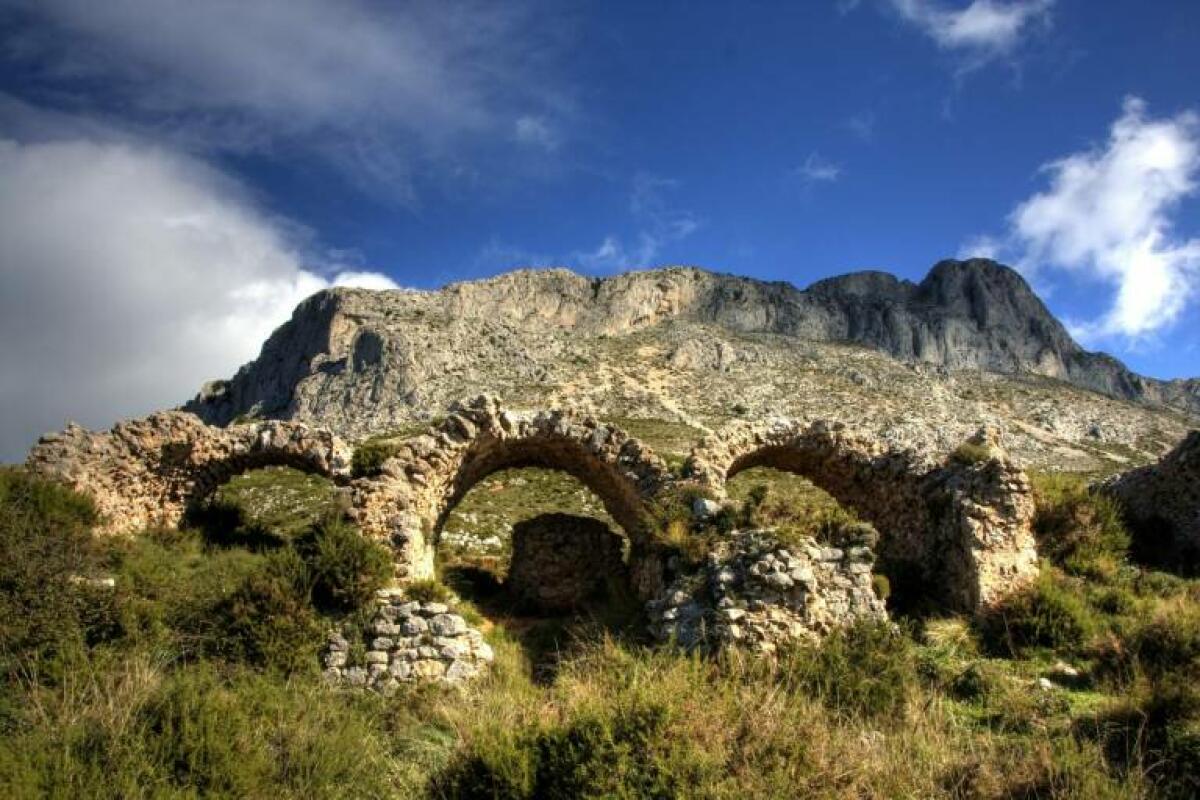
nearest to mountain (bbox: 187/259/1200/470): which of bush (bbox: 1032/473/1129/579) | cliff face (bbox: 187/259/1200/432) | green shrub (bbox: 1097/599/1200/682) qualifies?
cliff face (bbox: 187/259/1200/432)

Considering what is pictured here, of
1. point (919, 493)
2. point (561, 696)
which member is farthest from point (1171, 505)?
point (561, 696)

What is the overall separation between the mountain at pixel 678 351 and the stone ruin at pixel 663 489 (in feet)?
125

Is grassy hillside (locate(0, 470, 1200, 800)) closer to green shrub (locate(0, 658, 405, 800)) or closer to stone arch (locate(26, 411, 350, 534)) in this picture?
green shrub (locate(0, 658, 405, 800))

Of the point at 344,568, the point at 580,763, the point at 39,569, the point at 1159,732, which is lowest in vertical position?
the point at 580,763

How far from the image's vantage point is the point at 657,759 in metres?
6.19

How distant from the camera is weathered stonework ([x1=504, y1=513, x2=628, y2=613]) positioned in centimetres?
1633

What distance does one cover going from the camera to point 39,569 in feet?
34.4

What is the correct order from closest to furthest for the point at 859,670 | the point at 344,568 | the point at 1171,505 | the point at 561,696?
the point at 561,696, the point at 859,670, the point at 344,568, the point at 1171,505

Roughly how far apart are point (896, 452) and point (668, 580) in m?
6.43

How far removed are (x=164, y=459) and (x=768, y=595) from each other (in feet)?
40.4

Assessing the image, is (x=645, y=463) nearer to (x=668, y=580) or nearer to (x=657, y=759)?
(x=668, y=580)

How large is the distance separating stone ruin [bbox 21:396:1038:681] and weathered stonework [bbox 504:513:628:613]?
0.16m

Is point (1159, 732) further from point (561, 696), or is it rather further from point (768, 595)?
point (561, 696)

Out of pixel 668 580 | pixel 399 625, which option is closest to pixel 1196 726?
pixel 668 580
